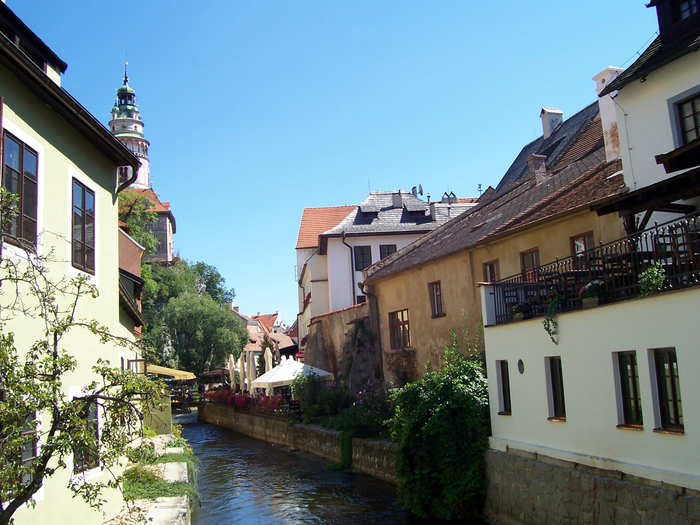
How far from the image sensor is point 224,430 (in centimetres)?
3669

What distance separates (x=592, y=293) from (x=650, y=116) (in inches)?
181

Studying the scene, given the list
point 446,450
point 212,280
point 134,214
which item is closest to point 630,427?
point 446,450

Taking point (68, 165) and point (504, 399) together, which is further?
point (504, 399)

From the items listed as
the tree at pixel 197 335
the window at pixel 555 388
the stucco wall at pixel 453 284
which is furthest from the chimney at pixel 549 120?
Answer: the tree at pixel 197 335

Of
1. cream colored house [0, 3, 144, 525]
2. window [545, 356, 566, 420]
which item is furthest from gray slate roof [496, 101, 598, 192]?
cream colored house [0, 3, 144, 525]

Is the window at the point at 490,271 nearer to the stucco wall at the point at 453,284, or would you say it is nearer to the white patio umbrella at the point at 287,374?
the stucco wall at the point at 453,284

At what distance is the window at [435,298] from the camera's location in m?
20.8

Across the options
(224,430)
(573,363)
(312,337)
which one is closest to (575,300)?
(573,363)

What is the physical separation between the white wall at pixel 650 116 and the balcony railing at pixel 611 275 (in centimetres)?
167

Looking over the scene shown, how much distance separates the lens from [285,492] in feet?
59.6

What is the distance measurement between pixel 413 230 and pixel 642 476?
26146 mm

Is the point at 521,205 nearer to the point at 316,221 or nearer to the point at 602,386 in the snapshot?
the point at 602,386

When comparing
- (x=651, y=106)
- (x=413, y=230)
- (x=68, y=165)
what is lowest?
(x=68, y=165)

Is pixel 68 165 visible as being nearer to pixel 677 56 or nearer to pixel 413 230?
pixel 677 56
